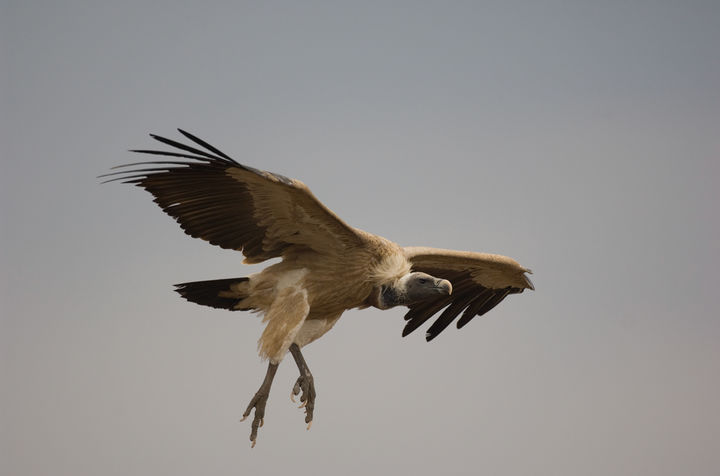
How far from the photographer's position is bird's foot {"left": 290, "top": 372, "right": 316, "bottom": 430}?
21.9 ft

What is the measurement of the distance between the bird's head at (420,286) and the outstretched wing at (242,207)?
0.53 m

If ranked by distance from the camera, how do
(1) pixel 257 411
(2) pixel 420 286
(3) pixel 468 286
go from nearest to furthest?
(1) pixel 257 411
(2) pixel 420 286
(3) pixel 468 286

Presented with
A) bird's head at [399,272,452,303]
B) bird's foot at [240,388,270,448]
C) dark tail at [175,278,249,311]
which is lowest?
bird's foot at [240,388,270,448]

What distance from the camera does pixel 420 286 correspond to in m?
6.89

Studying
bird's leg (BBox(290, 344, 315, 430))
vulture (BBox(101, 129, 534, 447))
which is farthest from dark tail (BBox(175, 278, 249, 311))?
bird's leg (BBox(290, 344, 315, 430))

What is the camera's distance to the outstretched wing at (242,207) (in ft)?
20.2

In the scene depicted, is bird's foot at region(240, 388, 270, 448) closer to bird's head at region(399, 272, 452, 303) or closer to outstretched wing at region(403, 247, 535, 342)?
bird's head at region(399, 272, 452, 303)

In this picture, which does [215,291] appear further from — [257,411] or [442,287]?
[442,287]

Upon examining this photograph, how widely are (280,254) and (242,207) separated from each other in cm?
53

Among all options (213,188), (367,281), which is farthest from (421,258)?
(213,188)

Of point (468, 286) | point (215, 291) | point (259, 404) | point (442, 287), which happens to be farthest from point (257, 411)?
point (468, 286)

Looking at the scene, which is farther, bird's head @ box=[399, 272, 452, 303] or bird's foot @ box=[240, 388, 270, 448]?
bird's head @ box=[399, 272, 452, 303]

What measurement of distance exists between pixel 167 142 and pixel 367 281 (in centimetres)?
184

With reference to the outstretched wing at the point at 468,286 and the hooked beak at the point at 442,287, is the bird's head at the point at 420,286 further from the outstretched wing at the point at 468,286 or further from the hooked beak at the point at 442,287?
the outstretched wing at the point at 468,286
